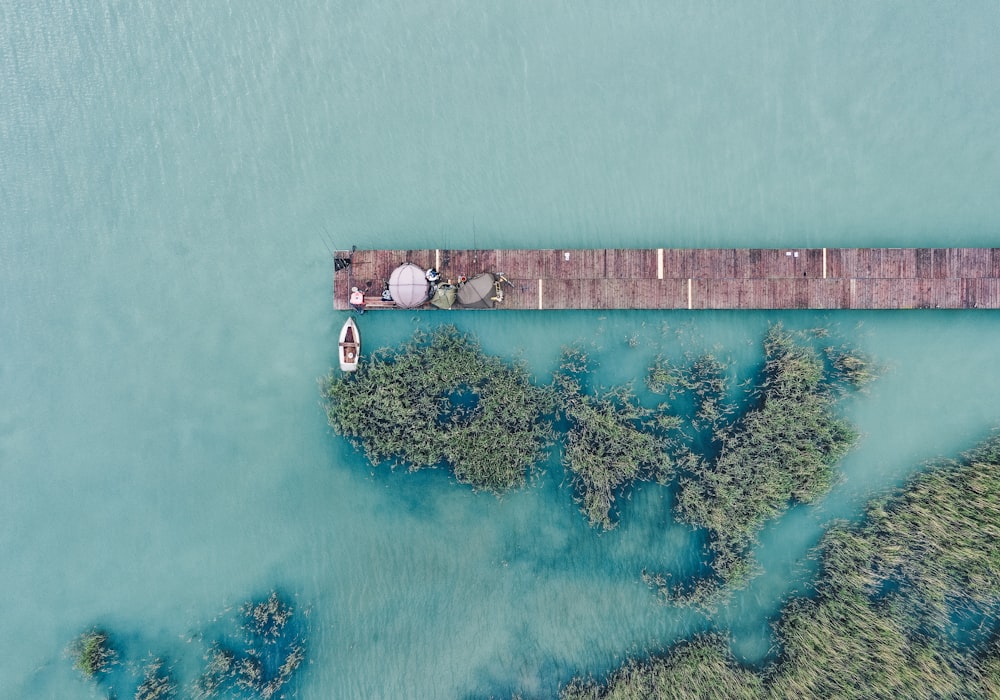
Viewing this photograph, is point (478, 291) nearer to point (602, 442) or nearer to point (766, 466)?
Result: point (602, 442)

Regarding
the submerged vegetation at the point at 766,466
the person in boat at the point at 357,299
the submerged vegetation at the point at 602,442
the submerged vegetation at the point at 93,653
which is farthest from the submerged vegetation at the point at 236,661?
the submerged vegetation at the point at 766,466

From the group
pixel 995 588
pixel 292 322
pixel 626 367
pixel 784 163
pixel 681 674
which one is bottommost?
pixel 681 674

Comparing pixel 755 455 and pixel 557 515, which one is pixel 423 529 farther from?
pixel 755 455

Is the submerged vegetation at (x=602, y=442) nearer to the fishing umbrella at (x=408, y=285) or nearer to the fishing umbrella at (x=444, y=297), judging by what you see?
the fishing umbrella at (x=444, y=297)

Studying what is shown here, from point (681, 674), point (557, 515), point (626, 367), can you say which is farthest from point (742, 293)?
point (681, 674)

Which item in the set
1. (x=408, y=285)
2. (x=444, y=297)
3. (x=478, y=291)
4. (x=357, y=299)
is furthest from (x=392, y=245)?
(x=478, y=291)

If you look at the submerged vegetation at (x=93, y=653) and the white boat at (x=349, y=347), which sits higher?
the white boat at (x=349, y=347)
